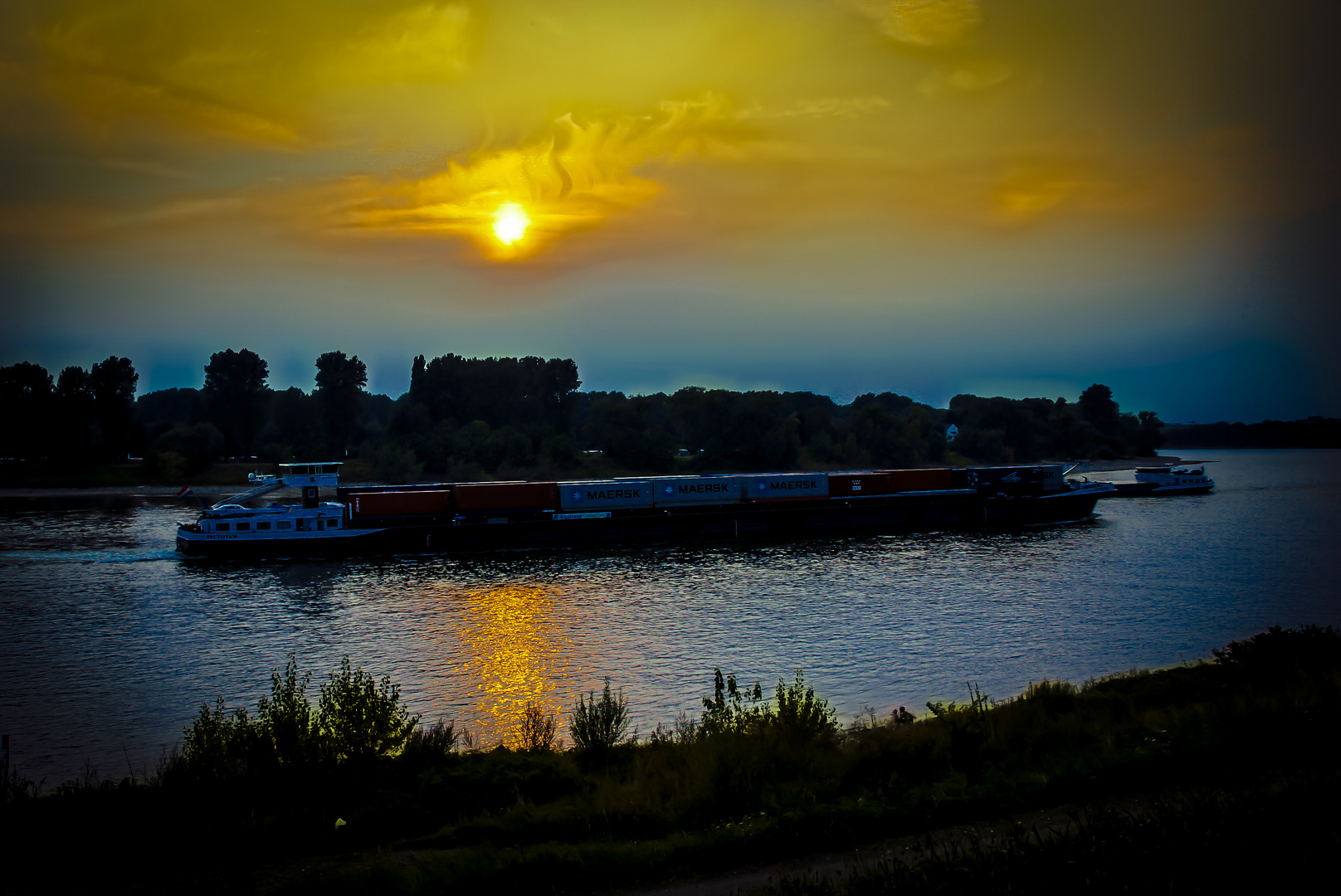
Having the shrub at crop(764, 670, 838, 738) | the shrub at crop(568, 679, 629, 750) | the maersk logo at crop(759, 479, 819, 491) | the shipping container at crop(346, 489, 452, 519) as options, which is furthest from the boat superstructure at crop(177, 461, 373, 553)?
the shrub at crop(764, 670, 838, 738)

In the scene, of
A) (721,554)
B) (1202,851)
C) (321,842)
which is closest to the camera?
(1202,851)

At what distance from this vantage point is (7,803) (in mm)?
11852

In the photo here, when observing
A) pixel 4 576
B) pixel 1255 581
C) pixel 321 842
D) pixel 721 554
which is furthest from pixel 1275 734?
pixel 4 576

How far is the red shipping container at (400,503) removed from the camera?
5338 cm

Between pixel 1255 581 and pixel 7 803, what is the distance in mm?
46377

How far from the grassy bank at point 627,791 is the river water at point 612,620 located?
5286mm

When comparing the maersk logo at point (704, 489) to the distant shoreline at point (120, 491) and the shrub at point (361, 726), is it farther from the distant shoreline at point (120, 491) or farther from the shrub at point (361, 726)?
the distant shoreline at point (120, 491)

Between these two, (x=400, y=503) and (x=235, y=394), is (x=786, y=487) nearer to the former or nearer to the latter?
(x=400, y=503)

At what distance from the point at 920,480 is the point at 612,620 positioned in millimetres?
41210

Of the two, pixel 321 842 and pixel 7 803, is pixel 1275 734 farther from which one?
pixel 7 803

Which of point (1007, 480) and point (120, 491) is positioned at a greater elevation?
point (120, 491)

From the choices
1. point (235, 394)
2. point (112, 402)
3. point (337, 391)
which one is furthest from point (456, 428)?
point (112, 402)

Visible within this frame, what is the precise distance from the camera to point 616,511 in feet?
193

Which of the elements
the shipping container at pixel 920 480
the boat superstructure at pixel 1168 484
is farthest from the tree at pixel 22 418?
the boat superstructure at pixel 1168 484
